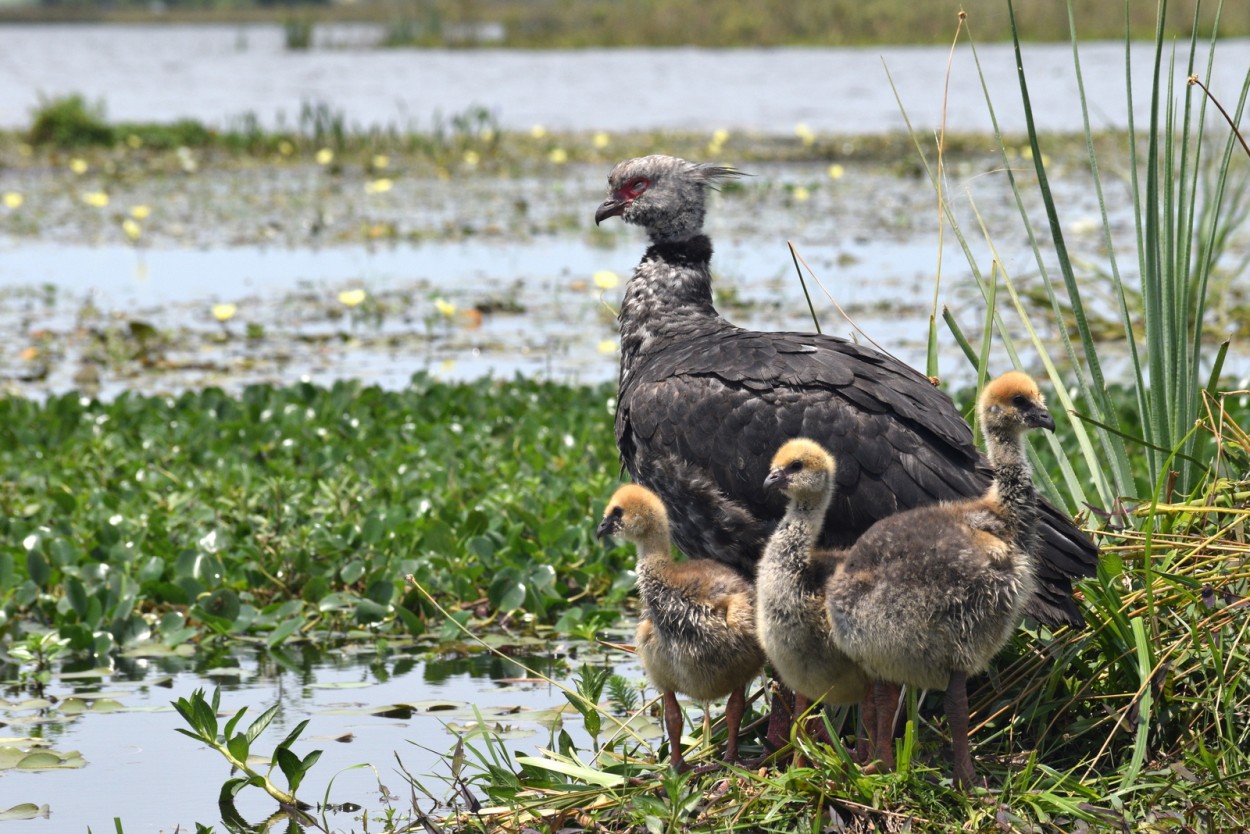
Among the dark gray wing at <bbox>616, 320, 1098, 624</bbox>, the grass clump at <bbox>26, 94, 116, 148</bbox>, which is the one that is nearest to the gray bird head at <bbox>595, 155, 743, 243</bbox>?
the dark gray wing at <bbox>616, 320, 1098, 624</bbox>

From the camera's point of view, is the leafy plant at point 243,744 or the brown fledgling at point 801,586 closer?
the brown fledgling at point 801,586

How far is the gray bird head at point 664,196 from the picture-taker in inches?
183

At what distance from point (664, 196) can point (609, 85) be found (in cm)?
2189

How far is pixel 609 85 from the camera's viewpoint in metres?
26.0

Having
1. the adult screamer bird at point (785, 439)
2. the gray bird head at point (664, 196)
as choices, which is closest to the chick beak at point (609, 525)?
the adult screamer bird at point (785, 439)

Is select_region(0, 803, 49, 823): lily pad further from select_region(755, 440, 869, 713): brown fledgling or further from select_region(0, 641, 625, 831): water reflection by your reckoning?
select_region(755, 440, 869, 713): brown fledgling

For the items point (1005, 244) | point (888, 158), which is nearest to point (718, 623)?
point (1005, 244)

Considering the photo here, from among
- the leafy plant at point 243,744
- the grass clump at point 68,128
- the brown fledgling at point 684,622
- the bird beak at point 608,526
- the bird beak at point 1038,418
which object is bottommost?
the leafy plant at point 243,744

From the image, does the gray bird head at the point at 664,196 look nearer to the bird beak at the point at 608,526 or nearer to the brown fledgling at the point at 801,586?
the bird beak at the point at 608,526

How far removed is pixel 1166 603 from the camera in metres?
3.35

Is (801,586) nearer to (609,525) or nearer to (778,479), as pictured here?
(778,479)

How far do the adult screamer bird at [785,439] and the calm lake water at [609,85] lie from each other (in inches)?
546

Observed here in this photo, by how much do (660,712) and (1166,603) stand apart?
123cm

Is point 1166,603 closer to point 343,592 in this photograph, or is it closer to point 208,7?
point 343,592
